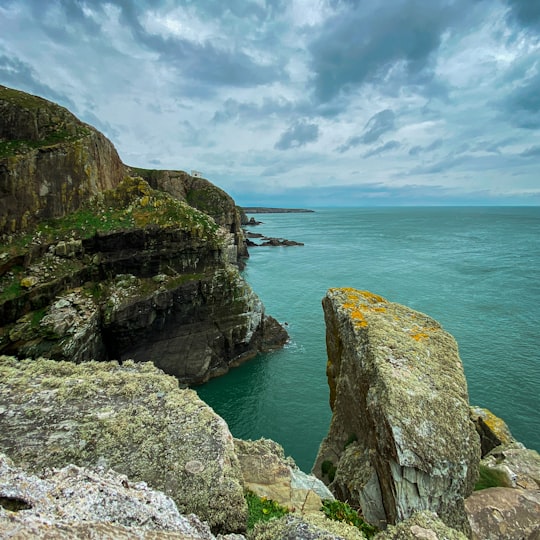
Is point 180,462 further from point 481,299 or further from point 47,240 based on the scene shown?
point 481,299

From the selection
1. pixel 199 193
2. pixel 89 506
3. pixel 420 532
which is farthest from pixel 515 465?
pixel 199 193

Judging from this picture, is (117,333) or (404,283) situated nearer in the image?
(117,333)

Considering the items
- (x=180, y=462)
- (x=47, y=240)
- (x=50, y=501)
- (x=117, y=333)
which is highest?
(x=47, y=240)

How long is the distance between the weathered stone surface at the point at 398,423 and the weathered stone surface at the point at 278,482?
1.87 meters

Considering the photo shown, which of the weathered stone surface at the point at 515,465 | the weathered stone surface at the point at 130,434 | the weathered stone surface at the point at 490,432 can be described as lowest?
the weathered stone surface at the point at 490,432

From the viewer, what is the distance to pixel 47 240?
2311 cm

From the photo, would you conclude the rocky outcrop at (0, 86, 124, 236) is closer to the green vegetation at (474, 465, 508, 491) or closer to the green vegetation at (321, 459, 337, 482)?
the green vegetation at (321, 459, 337, 482)

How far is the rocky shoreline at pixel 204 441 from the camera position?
16.5ft

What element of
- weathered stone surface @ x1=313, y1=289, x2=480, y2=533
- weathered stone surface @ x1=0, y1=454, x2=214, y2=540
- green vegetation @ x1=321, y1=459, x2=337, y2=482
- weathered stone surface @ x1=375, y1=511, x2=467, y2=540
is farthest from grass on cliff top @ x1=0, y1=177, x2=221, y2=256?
weathered stone surface @ x1=375, y1=511, x2=467, y2=540

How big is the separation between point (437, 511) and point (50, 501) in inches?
323

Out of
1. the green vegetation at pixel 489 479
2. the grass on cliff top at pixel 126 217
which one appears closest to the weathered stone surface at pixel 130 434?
the green vegetation at pixel 489 479

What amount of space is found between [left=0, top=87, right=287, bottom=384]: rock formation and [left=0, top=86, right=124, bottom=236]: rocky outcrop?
0.07 metres

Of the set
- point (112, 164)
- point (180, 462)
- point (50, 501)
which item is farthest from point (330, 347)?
point (112, 164)

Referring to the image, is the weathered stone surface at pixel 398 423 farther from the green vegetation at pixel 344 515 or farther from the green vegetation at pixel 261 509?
the green vegetation at pixel 261 509
